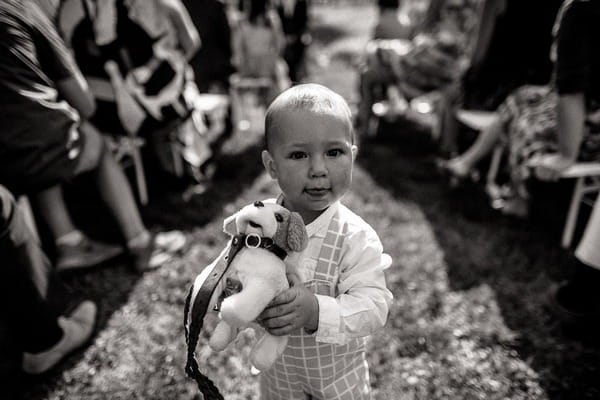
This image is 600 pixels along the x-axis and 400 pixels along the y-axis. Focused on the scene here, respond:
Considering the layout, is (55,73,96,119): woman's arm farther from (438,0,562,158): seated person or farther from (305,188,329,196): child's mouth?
(438,0,562,158): seated person

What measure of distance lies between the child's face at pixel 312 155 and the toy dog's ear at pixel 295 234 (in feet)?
0.26

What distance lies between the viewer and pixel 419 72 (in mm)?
4797

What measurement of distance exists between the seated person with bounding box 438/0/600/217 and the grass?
44 centimetres

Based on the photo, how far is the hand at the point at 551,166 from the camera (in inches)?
111

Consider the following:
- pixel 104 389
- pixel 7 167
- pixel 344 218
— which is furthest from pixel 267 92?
pixel 344 218

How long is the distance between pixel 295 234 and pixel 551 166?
2334 mm

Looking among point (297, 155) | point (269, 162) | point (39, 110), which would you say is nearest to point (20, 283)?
point (39, 110)

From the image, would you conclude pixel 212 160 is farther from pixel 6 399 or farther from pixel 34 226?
pixel 6 399

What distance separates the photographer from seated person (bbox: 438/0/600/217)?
2361 mm

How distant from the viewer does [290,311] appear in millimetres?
1188

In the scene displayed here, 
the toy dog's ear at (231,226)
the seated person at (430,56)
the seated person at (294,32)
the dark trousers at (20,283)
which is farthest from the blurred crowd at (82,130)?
the seated person at (430,56)

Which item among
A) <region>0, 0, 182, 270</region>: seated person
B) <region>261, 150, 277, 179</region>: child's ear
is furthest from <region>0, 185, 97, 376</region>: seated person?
<region>261, 150, 277, 179</region>: child's ear

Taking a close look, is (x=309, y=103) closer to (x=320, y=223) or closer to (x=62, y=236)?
(x=320, y=223)

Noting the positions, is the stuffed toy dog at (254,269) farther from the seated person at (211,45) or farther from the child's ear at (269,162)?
the seated person at (211,45)
